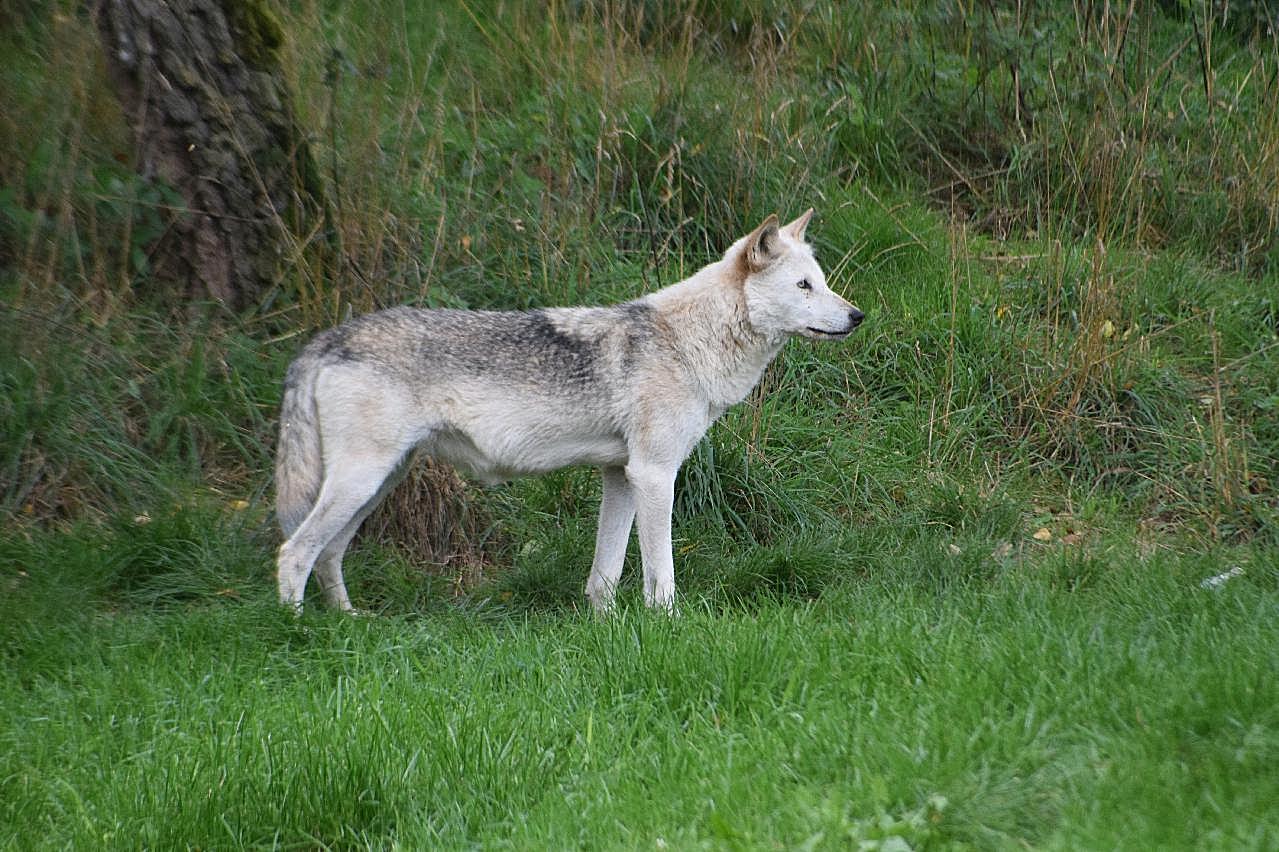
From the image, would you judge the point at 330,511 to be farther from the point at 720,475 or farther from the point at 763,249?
the point at 763,249

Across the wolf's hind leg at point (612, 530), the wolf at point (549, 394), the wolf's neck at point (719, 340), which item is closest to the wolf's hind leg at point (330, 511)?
the wolf at point (549, 394)

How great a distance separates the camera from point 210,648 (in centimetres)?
534

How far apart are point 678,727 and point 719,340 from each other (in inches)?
100

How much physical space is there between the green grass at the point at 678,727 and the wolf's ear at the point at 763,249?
1.79 meters

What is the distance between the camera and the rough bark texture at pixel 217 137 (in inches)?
289

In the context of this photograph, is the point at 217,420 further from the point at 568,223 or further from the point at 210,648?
the point at 568,223

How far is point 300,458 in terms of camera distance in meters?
5.93

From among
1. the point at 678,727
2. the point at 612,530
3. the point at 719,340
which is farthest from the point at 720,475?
the point at 678,727

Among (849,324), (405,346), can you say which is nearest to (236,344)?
(405,346)

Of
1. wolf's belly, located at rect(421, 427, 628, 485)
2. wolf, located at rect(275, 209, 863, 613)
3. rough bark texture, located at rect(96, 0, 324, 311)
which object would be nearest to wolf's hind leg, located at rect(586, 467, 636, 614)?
wolf, located at rect(275, 209, 863, 613)

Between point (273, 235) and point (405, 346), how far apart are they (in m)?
2.12

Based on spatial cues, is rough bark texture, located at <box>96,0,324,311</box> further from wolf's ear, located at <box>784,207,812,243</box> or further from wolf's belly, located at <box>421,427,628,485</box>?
wolf's ear, located at <box>784,207,812,243</box>

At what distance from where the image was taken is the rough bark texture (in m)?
7.34

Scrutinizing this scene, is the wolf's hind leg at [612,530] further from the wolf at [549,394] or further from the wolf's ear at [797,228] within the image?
the wolf's ear at [797,228]
